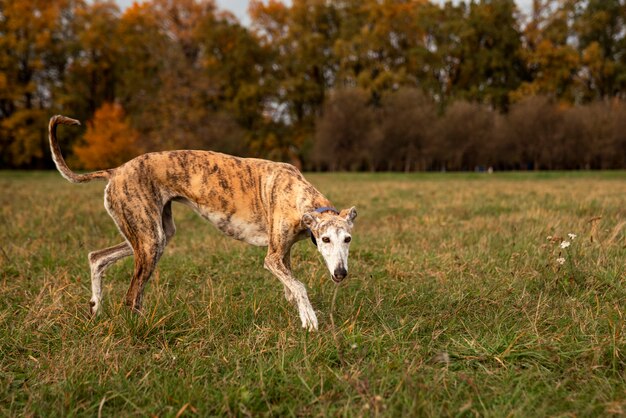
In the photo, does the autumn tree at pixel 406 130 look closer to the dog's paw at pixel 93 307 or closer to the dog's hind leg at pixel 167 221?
the dog's hind leg at pixel 167 221

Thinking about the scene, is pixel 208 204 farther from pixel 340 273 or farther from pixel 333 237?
pixel 340 273

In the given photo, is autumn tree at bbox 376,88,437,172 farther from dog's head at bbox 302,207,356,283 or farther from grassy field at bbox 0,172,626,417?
dog's head at bbox 302,207,356,283

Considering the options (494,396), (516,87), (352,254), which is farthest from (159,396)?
(516,87)

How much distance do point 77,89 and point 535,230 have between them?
40.4 metres

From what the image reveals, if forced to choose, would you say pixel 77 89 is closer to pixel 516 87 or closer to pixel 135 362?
pixel 516 87

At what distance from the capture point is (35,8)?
35.6 meters

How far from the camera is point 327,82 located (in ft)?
145

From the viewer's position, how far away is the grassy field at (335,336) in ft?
8.11

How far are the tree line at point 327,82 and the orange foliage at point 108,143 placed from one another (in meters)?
0.10

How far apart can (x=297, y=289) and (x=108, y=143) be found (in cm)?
3267

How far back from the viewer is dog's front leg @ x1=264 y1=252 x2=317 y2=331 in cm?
352

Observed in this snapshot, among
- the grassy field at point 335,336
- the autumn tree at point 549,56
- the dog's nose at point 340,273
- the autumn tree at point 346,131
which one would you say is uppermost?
the autumn tree at point 549,56

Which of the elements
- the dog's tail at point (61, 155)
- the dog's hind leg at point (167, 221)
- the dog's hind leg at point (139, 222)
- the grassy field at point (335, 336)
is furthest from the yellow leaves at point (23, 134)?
the dog's hind leg at point (139, 222)

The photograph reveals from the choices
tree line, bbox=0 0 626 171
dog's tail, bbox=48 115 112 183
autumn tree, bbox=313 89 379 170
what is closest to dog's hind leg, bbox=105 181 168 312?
dog's tail, bbox=48 115 112 183
